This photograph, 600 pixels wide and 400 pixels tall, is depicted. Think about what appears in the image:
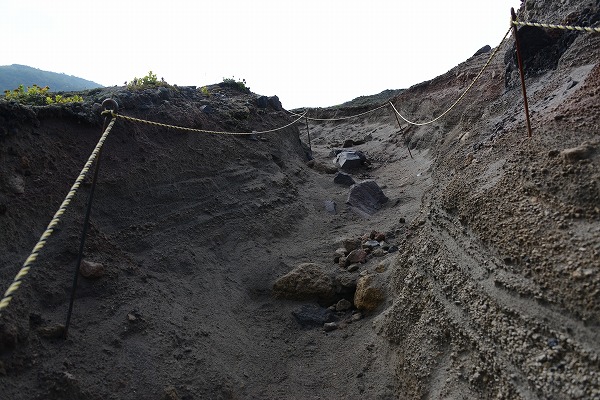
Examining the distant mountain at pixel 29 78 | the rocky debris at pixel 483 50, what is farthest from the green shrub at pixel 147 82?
the distant mountain at pixel 29 78

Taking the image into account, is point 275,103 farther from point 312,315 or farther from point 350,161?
point 312,315

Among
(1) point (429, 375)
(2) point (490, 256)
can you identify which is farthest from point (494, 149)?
(1) point (429, 375)

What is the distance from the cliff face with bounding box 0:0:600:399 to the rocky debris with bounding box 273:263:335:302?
0.15ft

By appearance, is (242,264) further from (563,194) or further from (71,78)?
(71,78)

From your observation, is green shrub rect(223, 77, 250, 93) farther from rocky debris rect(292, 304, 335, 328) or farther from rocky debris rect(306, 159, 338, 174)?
rocky debris rect(292, 304, 335, 328)

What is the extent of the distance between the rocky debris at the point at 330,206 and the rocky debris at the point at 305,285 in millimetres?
2281

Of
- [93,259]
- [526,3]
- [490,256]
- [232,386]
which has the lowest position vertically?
[232,386]

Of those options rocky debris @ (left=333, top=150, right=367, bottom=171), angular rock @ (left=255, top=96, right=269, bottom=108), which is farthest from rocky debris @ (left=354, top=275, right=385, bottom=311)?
angular rock @ (left=255, top=96, right=269, bottom=108)

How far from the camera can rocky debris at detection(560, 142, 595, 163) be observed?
2850 mm

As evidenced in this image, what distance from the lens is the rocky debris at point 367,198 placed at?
720 cm

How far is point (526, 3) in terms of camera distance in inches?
243

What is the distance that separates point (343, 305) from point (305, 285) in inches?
17.5

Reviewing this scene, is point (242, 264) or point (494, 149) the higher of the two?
point (494, 149)

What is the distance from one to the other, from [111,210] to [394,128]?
9.22 m
